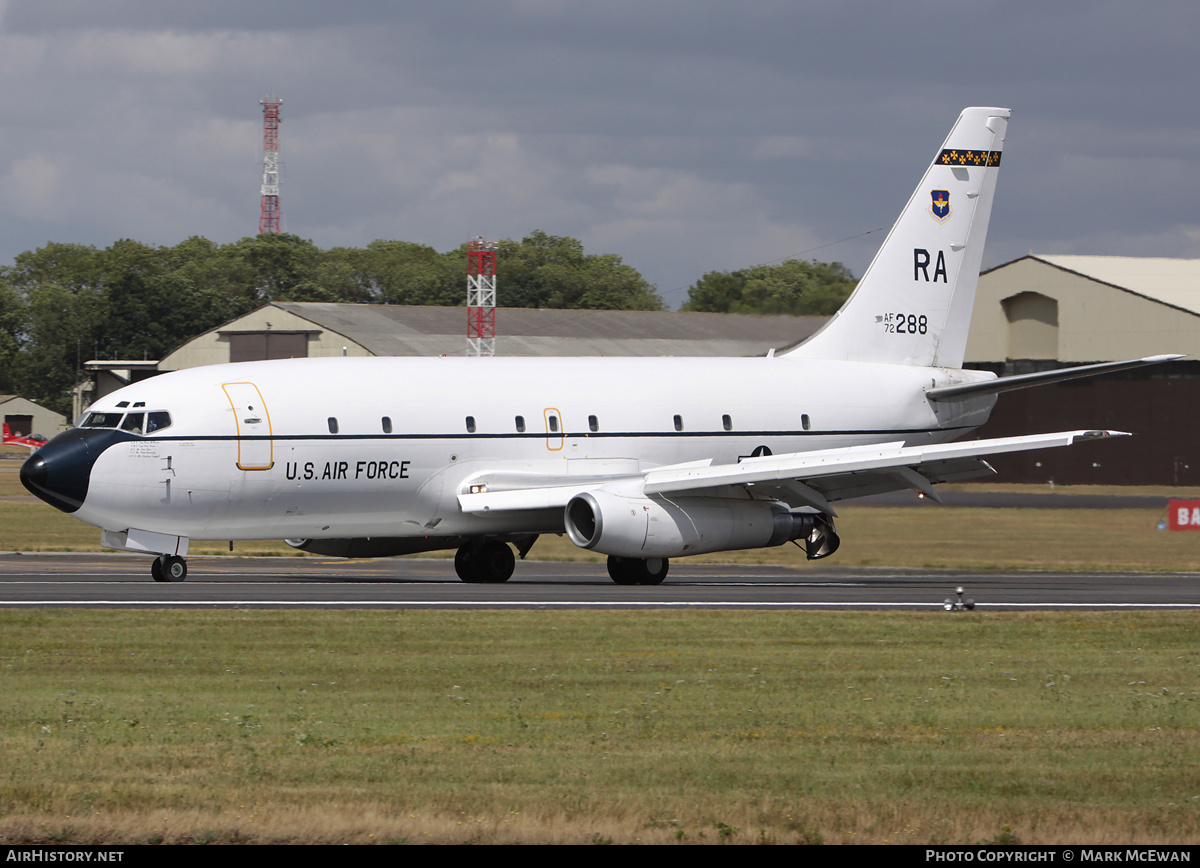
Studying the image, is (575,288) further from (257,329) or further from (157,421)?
(157,421)

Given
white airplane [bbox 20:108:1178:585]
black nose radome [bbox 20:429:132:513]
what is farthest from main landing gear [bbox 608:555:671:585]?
black nose radome [bbox 20:429:132:513]

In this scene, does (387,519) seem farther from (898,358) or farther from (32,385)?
(32,385)

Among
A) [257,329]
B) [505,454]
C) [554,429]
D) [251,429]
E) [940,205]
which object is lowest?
[505,454]

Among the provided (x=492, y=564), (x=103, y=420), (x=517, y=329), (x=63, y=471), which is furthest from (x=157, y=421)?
(x=517, y=329)

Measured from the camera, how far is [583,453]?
100 feet

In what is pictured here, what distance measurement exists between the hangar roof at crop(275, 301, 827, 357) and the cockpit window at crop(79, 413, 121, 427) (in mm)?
46029

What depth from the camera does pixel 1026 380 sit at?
31.2 metres

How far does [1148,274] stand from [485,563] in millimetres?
49308

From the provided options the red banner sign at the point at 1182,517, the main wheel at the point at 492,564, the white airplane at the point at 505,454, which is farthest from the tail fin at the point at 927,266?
the main wheel at the point at 492,564

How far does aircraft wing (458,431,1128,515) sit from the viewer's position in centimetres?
2878

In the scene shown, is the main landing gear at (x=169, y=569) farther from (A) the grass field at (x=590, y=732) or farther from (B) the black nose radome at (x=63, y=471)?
(A) the grass field at (x=590, y=732)

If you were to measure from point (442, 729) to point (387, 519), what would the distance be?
623 inches

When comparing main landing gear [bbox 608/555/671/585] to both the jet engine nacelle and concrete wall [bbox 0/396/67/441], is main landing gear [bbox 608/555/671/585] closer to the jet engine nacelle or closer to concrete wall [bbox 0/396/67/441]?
the jet engine nacelle

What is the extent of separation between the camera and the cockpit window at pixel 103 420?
26859 mm
